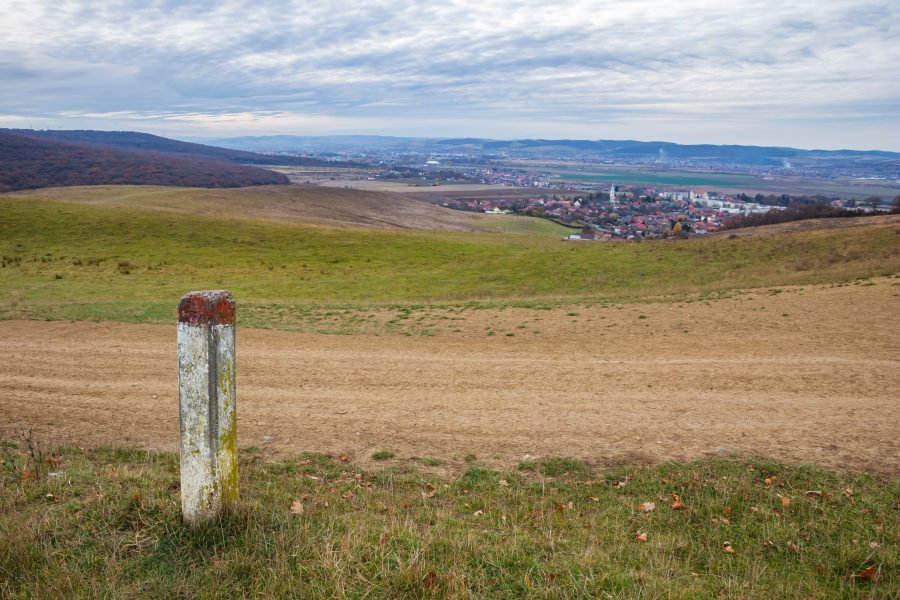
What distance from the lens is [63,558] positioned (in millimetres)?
4539

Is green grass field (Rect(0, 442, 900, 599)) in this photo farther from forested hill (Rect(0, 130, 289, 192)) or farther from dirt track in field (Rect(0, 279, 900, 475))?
forested hill (Rect(0, 130, 289, 192))

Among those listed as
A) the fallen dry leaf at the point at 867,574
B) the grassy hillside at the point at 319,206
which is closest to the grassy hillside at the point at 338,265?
the fallen dry leaf at the point at 867,574

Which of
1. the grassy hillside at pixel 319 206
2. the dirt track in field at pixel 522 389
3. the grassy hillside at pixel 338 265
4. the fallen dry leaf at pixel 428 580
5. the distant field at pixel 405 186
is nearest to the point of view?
the fallen dry leaf at pixel 428 580

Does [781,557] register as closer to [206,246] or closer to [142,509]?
[142,509]

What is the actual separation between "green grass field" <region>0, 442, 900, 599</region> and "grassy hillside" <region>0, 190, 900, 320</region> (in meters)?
16.1

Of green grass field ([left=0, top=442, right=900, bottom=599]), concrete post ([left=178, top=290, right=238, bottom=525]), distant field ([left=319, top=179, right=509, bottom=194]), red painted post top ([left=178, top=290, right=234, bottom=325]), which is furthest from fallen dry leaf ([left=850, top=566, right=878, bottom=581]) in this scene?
distant field ([left=319, top=179, right=509, bottom=194])

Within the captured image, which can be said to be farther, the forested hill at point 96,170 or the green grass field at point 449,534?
the forested hill at point 96,170

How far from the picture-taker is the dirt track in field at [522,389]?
9086 mm

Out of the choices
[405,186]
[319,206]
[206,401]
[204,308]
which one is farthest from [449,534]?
[405,186]

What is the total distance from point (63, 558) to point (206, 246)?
142 ft

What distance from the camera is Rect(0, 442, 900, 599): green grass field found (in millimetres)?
4402

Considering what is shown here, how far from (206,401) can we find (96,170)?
170167 mm

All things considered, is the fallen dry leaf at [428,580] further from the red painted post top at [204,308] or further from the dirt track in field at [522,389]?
the dirt track in field at [522,389]

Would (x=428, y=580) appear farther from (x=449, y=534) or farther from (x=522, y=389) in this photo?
(x=522, y=389)
